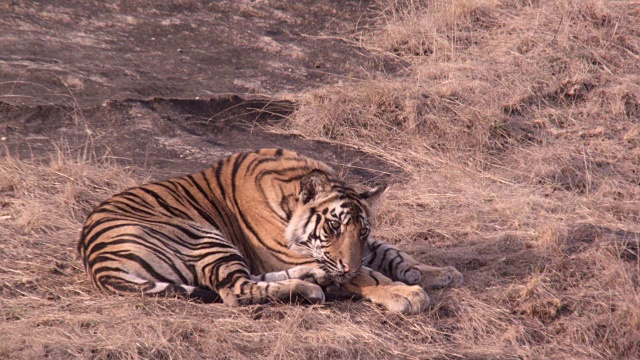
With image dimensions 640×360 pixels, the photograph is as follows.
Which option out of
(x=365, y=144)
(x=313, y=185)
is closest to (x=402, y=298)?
(x=313, y=185)

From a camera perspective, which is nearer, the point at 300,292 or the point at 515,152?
the point at 300,292

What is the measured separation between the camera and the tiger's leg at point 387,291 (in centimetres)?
446

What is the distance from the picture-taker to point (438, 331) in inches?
173

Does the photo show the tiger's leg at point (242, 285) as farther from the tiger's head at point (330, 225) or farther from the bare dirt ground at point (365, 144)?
the tiger's head at point (330, 225)

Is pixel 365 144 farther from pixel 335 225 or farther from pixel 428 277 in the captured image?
pixel 335 225

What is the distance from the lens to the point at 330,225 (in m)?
4.58

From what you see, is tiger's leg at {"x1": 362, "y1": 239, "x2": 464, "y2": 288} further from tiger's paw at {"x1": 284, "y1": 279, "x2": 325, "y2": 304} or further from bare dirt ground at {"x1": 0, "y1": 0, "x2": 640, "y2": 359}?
tiger's paw at {"x1": 284, "y1": 279, "x2": 325, "y2": 304}

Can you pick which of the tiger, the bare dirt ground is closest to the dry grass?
the bare dirt ground

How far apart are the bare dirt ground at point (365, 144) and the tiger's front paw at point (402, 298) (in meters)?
0.05

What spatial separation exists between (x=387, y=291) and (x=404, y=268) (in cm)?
37

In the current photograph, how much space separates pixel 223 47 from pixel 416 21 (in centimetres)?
204

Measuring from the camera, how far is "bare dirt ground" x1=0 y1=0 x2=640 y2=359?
4.29 metres

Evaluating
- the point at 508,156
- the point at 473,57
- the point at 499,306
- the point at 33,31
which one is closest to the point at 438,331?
the point at 499,306

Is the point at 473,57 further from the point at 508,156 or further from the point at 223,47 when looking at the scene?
the point at 223,47
